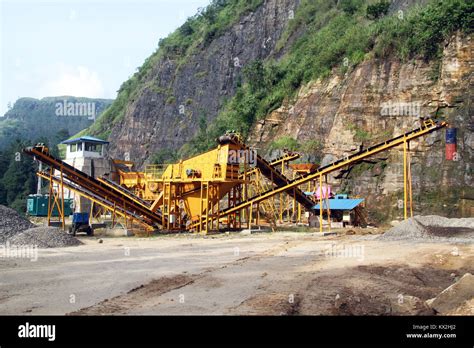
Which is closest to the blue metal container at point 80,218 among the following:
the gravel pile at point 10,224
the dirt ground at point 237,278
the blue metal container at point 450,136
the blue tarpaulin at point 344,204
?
the gravel pile at point 10,224

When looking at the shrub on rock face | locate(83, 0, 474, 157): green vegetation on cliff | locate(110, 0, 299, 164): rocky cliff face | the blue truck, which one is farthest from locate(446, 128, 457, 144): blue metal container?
locate(110, 0, 299, 164): rocky cliff face

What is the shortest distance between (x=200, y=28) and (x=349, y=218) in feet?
238

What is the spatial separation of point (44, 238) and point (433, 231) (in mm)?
19204

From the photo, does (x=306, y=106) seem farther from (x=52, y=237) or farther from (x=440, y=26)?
(x=52, y=237)

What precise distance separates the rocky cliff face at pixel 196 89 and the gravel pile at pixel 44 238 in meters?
53.9

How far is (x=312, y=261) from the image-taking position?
1778 cm

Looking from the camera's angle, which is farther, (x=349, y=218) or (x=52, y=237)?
(x=349, y=218)

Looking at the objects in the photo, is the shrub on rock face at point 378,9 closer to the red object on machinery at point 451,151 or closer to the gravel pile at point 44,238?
the red object on machinery at point 451,151

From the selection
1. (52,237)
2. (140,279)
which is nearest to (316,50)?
(52,237)

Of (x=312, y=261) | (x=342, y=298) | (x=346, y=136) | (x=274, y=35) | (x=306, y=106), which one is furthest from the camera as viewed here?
(x=274, y=35)

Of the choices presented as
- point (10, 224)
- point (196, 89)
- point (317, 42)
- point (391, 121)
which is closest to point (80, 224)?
point (10, 224)

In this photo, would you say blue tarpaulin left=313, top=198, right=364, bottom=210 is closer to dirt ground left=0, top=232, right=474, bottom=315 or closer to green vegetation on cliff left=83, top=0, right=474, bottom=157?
dirt ground left=0, top=232, right=474, bottom=315

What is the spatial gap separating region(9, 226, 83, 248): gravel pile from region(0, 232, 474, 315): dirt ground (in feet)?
3.56

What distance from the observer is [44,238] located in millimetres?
23625
